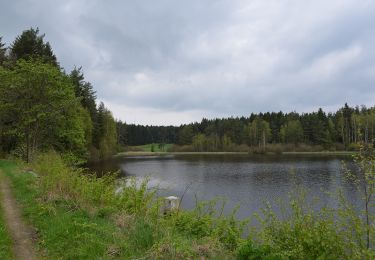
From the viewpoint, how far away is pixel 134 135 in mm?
167875

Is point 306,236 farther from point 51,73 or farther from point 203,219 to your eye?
point 51,73

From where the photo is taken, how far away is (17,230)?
7574mm

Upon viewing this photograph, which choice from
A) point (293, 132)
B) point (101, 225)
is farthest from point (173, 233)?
point (293, 132)

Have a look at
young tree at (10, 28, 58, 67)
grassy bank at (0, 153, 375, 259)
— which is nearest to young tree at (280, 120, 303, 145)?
young tree at (10, 28, 58, 67)

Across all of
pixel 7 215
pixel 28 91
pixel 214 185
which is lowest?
pixel 214 185

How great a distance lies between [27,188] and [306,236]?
926cm

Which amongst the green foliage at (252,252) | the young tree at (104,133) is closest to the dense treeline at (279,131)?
the young tree at (104,133)

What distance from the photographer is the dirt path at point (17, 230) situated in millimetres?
6330

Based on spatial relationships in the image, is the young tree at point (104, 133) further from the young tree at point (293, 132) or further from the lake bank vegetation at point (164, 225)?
the young tree at point (293, 132)

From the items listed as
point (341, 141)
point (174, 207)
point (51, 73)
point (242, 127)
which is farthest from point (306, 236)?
point (242, 127)

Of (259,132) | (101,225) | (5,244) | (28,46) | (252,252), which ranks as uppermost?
(28,46)

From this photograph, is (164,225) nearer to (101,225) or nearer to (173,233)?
(173,233)

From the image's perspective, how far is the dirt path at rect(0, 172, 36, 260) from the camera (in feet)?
20.8

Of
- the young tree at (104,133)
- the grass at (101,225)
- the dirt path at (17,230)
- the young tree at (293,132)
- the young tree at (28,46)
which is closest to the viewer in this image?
the grass at (101,225)
